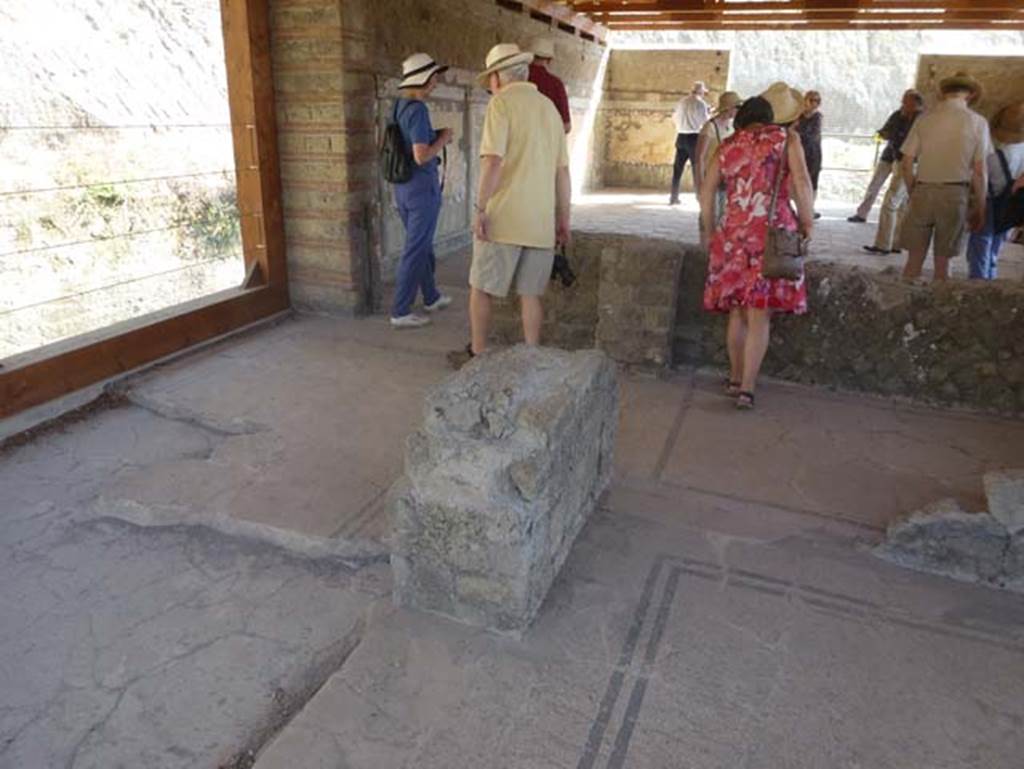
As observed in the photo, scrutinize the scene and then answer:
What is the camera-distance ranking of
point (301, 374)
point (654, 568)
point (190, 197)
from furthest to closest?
point (190, 197) → point (301, 374) → point (654, 568)

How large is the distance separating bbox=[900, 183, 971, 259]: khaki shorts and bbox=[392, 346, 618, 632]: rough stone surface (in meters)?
3.81

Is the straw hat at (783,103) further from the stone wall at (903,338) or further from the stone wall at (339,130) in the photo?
the stone wall at (339,130)

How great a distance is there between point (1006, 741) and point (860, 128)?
81.4ft

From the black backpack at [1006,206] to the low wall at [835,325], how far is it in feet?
5.37

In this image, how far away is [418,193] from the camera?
15.4 ft

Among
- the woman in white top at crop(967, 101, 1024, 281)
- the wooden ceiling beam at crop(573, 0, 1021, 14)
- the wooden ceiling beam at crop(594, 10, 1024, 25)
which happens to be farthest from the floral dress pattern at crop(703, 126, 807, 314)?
the wooden ceiling beam at crop(594, 10, 1024, 25)

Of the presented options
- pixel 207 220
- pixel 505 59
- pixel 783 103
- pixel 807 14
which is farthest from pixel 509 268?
pixel 207 220

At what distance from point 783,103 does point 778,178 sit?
0.33m

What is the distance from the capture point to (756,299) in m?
3.51

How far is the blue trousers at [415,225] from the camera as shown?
4.68m

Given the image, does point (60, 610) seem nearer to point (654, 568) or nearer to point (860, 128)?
point (654, 568)

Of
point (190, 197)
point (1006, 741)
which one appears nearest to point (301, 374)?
point (1006, 741)

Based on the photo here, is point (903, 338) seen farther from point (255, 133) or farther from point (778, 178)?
point (255, 133)

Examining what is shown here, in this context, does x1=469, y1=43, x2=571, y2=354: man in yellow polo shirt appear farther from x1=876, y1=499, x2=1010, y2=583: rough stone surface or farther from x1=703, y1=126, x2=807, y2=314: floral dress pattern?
x1=876, y1=499, x2=1010, y2=583: rough stone surface
